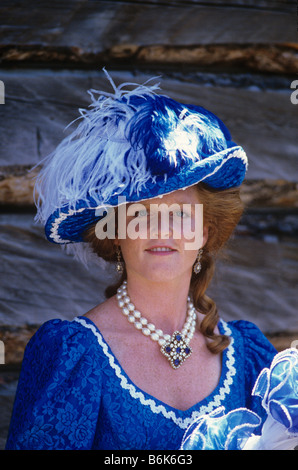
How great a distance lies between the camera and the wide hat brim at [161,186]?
133 centimetres

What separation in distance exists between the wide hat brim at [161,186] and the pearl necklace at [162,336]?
22 centimetres

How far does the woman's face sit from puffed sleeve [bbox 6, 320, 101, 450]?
245 millimetres

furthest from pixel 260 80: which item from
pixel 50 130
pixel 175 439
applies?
pixel 175 439

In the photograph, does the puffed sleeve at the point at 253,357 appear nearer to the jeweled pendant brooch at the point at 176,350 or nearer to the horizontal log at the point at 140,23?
the jeweled pendant brooch at the point at 176,350

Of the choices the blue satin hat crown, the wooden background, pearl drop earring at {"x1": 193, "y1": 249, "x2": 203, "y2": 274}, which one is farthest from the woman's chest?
the wooden background

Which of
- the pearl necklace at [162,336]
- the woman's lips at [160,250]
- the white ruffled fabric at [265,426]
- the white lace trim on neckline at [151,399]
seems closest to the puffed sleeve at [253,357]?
the white lace trim on neckline at [151,399]

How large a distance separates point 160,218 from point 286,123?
3.25 feet

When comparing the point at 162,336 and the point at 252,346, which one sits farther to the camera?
the point at 252,346

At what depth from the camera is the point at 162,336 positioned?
1.57 meters

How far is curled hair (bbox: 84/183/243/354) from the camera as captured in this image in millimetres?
1570

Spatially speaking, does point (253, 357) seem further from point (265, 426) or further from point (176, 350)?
point (265, 426)

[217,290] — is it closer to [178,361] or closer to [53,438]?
[178,361]

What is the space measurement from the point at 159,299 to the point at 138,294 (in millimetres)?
59

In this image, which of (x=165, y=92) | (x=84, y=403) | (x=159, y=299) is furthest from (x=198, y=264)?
(x=165, y=92)
